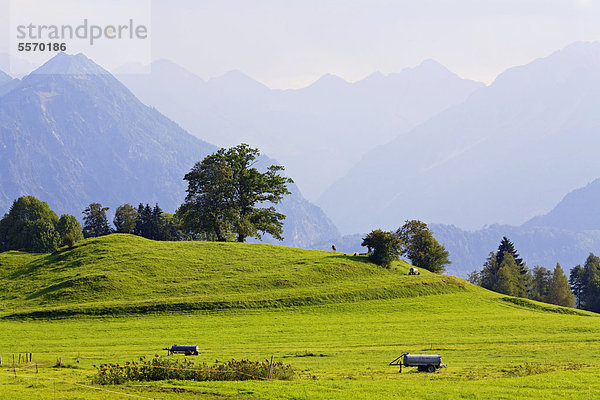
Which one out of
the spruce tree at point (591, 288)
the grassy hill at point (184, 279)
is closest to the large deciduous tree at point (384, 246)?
the grassy hill at point (184, 279)

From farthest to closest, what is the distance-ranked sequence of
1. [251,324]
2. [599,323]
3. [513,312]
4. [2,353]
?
[513,312] < [599,323] < [251,324] < [2,353]

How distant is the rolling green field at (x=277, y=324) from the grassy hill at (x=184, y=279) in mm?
A: 231

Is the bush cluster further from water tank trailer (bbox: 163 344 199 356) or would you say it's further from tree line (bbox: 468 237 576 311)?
tree line (bbox: 468 237 576 311)

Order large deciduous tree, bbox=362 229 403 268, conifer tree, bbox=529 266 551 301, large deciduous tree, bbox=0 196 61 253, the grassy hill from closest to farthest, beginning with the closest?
the grassy hill → large deciduous tree, bbox=362 229 403 268 → large deciduous tree, bbox=0 196 61 253 → conifer tree, bbox=529 266 551 301

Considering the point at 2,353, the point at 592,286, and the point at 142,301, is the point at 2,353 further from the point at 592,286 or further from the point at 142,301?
the point at 592,286

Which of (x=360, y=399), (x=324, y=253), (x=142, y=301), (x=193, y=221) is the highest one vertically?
(x=193, y=221)

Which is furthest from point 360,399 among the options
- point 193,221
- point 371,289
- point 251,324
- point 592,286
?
point 592,286

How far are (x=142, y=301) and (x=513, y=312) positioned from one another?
44548 mm

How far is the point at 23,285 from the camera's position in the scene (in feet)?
257

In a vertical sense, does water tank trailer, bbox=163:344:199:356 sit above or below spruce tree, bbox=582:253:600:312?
below

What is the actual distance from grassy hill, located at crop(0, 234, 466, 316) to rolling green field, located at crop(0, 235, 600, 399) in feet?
0.76

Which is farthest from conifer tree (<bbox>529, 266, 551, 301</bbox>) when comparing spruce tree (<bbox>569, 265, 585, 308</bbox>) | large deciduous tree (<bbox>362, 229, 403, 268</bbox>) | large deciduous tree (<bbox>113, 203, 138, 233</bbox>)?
large deciduous tree (<bbox>113, 203, 138, 233</bbox>)

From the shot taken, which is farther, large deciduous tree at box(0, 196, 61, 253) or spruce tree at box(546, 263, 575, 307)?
spruce tree at box(546, 263, 575, 307)

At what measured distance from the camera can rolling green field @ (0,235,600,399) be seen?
30844mm
